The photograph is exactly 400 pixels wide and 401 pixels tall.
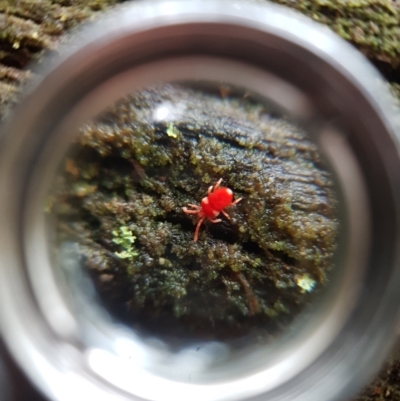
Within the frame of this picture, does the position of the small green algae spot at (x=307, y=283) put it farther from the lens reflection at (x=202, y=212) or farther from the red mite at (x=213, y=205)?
the red mite at (x=213, y=205)

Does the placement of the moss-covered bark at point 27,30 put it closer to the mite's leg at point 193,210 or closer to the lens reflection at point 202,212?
the lens reflection at point 202,212

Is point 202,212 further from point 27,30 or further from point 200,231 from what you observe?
point 27,30

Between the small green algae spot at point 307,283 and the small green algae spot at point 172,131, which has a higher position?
the small green algae spot at point 172,131

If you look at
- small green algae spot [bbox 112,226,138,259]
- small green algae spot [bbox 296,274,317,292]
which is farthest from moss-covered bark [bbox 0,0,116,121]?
small green algae spot [bbox 296,274,317,292]

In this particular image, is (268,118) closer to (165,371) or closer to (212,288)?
(212,288)

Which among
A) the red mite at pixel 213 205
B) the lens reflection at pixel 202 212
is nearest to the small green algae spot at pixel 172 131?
the lens reflection at pixel 202 212

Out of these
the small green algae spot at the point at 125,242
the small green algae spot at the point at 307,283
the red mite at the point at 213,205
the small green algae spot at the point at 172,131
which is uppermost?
the small green algae spot at the point at 172,131

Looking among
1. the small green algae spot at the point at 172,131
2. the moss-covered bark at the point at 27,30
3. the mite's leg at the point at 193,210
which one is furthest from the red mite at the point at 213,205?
the moss-covered bark at the point at 27,30

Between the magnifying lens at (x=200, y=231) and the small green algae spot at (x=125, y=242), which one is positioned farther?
the small green algae spot at (x=125, y=242)
